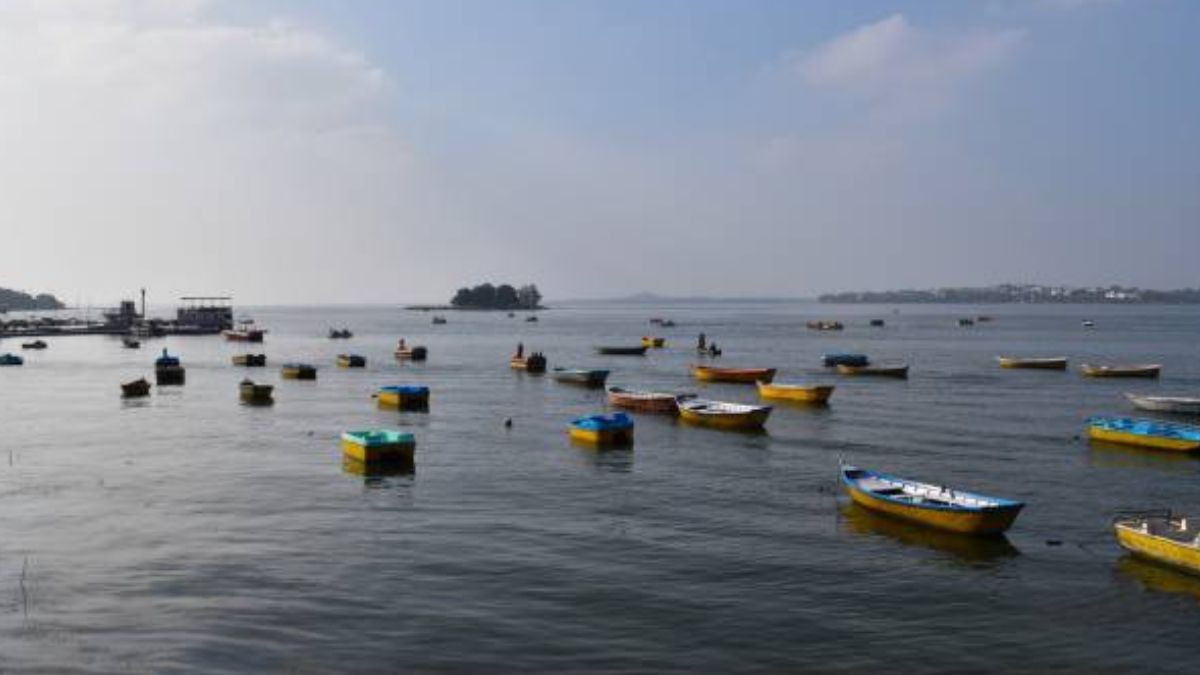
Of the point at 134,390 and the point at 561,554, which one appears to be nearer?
the point at 561,554

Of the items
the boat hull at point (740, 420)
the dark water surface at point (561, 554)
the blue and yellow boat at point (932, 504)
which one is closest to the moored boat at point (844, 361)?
the dark water surface at point (561, 554)

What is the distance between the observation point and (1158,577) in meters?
29.4

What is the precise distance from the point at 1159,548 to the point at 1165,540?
435 millimetres

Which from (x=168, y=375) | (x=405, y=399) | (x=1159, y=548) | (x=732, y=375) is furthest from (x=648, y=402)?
(x=168, y=375)

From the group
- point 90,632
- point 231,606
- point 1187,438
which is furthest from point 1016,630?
point 1187,438

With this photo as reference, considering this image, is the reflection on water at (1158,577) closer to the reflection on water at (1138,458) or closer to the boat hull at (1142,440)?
the reflection on water at (1138,458)

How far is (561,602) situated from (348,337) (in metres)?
168

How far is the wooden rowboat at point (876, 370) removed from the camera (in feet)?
324

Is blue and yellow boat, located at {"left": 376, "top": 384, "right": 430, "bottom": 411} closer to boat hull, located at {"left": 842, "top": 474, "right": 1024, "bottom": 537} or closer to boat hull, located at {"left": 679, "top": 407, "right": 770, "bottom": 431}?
boat hull, located at {"left": 679, "top": 407, "right": 770, "bottom": 431}

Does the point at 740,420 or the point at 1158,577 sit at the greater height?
the point at 740,420

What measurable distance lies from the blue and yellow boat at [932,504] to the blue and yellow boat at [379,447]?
18818mm

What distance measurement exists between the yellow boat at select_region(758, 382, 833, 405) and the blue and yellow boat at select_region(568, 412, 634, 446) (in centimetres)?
2388

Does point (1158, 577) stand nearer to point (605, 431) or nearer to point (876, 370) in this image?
point (605, 431)

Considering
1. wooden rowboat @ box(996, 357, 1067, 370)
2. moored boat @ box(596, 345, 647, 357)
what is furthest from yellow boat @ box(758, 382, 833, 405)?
moored boat @ box(596, 345, 647, 357)
